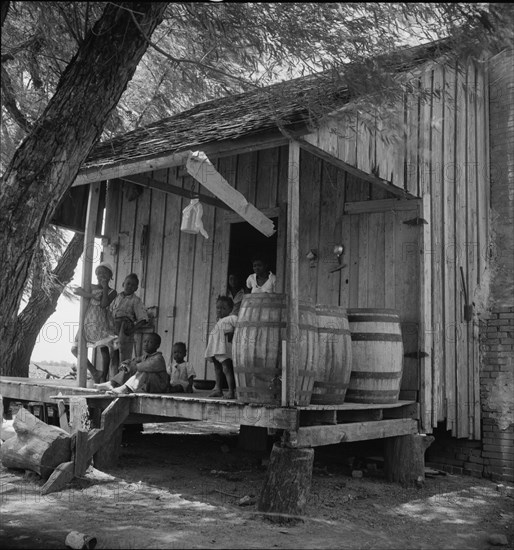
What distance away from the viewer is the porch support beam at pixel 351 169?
7.04 meters

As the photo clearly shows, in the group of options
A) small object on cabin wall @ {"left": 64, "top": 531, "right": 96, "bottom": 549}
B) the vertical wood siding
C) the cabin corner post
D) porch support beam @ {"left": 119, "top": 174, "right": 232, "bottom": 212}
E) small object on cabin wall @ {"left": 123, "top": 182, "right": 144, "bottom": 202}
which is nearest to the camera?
small object on cabin wall @ {"left": 64, "top": 531, "right": 96, "bottom": 549}

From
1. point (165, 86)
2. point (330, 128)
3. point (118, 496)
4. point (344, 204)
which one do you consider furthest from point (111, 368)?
point (165, 86)

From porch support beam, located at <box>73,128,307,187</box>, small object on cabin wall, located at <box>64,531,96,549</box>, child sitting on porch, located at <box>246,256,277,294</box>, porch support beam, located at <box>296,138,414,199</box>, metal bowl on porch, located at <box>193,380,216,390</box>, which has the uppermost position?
porch support beam, located at <box>73,128,307,187</box>

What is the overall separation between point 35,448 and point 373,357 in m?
3.72

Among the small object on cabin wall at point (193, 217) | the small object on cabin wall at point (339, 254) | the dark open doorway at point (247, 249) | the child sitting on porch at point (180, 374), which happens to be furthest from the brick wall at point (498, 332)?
the small object on cabin wall at point (193, 217)

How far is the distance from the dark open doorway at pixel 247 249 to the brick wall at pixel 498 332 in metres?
3.69

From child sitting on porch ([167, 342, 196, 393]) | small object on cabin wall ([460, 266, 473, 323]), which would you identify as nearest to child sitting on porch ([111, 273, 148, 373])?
child sitting on porch ([167, 342, 196, 393])

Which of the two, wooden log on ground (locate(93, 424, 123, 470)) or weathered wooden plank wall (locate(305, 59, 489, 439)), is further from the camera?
weathered wooden plank wall (locate(305, 59, 489, 439))

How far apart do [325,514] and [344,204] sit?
4.23 metres

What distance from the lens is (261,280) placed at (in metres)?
9.23

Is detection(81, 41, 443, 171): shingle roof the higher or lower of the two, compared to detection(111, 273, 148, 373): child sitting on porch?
higher

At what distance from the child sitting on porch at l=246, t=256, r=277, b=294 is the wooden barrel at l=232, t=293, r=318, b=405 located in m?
2.02

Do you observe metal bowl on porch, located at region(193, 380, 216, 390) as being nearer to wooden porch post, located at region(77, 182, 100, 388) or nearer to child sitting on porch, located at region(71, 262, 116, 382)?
child sitting on porch, located at region(71, 262, 116, 382)

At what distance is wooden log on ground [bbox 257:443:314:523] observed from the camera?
6.39 m
